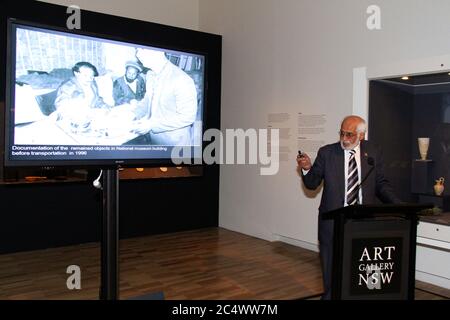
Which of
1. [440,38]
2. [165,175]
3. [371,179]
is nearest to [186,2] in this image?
[165,175]

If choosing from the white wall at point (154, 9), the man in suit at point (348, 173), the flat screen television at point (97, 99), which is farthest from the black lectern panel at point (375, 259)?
the white wall at point (154, 9)

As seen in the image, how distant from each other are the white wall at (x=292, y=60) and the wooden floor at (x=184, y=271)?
2.00 ft

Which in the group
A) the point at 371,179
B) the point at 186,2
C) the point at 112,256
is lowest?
the point at 112,256

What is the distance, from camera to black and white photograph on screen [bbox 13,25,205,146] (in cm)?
225

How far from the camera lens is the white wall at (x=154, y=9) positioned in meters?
5.89

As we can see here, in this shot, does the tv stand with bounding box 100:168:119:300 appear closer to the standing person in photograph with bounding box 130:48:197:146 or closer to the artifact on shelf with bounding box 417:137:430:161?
the standing person in photograph with bounding box 130:48:197:146

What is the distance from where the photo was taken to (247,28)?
5.89m

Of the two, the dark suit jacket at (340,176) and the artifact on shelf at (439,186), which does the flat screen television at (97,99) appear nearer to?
the dark suit jacket at (340,176)

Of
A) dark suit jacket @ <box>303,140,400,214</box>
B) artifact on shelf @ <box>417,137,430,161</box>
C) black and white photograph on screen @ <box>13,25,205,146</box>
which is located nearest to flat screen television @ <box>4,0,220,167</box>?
black and white photograph on screen @ <box>13,25,205,146</box>

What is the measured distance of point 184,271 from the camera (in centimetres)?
412

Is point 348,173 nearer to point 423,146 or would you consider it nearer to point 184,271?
point 423,146

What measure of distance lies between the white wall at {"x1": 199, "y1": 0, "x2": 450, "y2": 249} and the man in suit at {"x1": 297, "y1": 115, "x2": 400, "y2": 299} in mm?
1320
